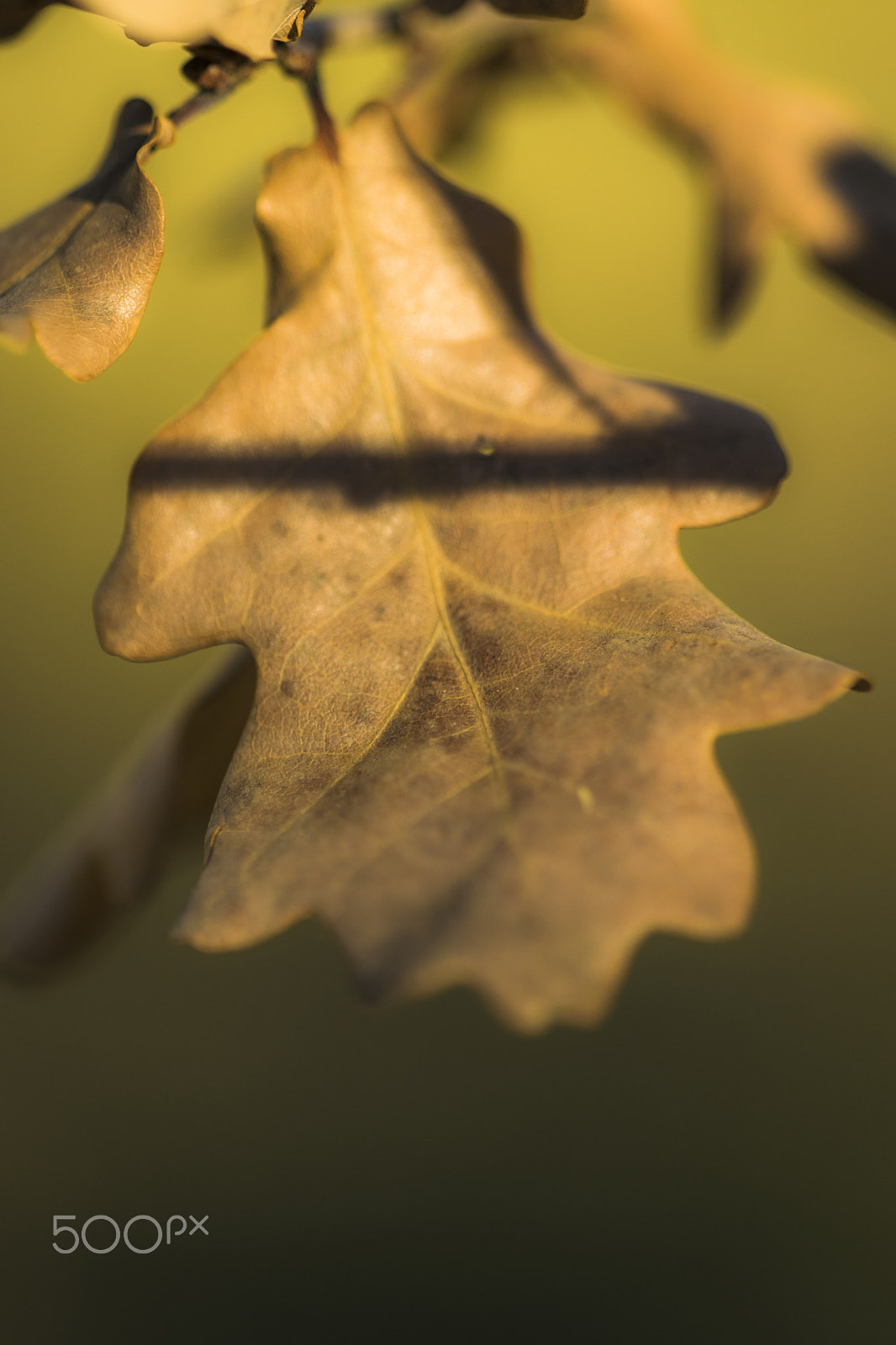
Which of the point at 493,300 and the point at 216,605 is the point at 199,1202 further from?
the point at 493,300

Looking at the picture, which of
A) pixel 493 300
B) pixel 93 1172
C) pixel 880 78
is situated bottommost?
pixel 93 1172

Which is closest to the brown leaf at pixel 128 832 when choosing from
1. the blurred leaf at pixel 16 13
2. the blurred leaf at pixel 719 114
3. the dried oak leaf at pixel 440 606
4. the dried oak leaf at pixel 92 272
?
the dried oak leaf at pixel 440 606

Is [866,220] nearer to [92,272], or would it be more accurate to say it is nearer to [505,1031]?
[92,272]

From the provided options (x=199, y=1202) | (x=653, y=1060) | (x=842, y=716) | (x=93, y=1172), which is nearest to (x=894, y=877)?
(x=842, y=716)

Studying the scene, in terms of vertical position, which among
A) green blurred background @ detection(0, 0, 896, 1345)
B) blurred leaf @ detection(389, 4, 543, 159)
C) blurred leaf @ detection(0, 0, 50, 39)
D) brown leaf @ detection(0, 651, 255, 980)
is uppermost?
blurred leaf @ detection(0, 0, 50, 39)

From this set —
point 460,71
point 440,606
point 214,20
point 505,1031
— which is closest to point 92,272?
point 214,20

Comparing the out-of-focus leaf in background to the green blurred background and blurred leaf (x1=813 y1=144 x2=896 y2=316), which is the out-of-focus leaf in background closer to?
blurred leaf (x1=813 y1=144 x2=896 y2=316)

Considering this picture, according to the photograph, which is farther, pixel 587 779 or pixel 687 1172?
pixel 687 1172

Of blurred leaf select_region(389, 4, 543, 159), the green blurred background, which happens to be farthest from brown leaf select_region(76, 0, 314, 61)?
the green blurred background
